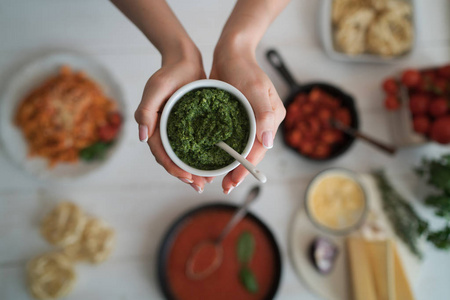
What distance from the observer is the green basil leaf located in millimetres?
1191

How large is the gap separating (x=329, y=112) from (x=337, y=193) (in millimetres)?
313

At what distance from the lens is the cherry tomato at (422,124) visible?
4.10 feet

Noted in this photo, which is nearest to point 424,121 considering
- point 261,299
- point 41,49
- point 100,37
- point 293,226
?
point 293,226

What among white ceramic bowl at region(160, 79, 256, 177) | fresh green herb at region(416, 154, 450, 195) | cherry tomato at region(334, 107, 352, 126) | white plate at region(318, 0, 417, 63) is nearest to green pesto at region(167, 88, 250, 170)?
white ceramic bowl at region(160, 79, 256, 177)

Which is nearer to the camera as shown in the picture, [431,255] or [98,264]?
[98,264]

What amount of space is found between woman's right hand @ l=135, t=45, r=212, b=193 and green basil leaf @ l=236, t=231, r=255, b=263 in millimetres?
608

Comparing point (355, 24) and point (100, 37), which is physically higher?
point (100, 37)

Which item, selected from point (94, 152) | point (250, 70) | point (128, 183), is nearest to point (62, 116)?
point (94, 152)

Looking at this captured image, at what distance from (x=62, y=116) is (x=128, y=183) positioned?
13.1 inches

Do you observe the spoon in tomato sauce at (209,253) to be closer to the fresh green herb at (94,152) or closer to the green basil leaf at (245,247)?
the green basil leaf at (245,247)

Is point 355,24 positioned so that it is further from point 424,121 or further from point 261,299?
point 261,299

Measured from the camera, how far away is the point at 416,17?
131 cm

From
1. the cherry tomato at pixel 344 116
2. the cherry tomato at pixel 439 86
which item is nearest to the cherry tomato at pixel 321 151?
the cherry tomato at pixel 344 116

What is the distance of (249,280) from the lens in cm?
116
